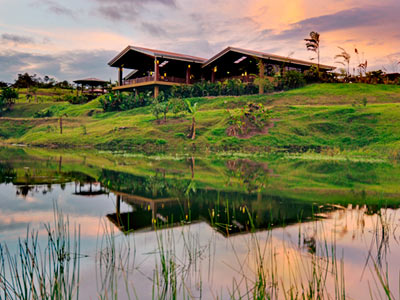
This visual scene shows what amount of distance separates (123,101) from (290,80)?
62.3 ft

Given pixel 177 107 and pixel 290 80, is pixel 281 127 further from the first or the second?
pixel 290 80

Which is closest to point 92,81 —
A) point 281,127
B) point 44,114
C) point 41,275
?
point 44,114

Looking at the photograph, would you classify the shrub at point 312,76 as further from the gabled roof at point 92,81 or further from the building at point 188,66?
the gabled roof at point 92,81

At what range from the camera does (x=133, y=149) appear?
30016 mm

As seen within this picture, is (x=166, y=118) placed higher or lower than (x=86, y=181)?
higher

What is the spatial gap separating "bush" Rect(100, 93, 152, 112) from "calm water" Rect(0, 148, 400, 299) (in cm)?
2726

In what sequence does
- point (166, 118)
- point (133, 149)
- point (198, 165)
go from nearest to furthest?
point (198, 165) < point (133, 149) < point (166, 118)

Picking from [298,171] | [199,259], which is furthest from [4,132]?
[199,259]

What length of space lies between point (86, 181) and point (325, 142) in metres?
19.1

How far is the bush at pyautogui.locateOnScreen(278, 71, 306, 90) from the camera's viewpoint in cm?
4041

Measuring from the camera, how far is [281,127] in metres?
30.2

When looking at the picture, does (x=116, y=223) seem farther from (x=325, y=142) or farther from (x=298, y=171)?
(x=325, y=142)

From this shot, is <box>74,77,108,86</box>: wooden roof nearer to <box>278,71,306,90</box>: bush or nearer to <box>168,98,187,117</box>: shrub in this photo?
<box>168,98,187,117</box>: shrub

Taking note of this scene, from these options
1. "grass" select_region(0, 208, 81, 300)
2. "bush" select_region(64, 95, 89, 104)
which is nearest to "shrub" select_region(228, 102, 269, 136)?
"grass" select_region(0, 208, 81, 300)
